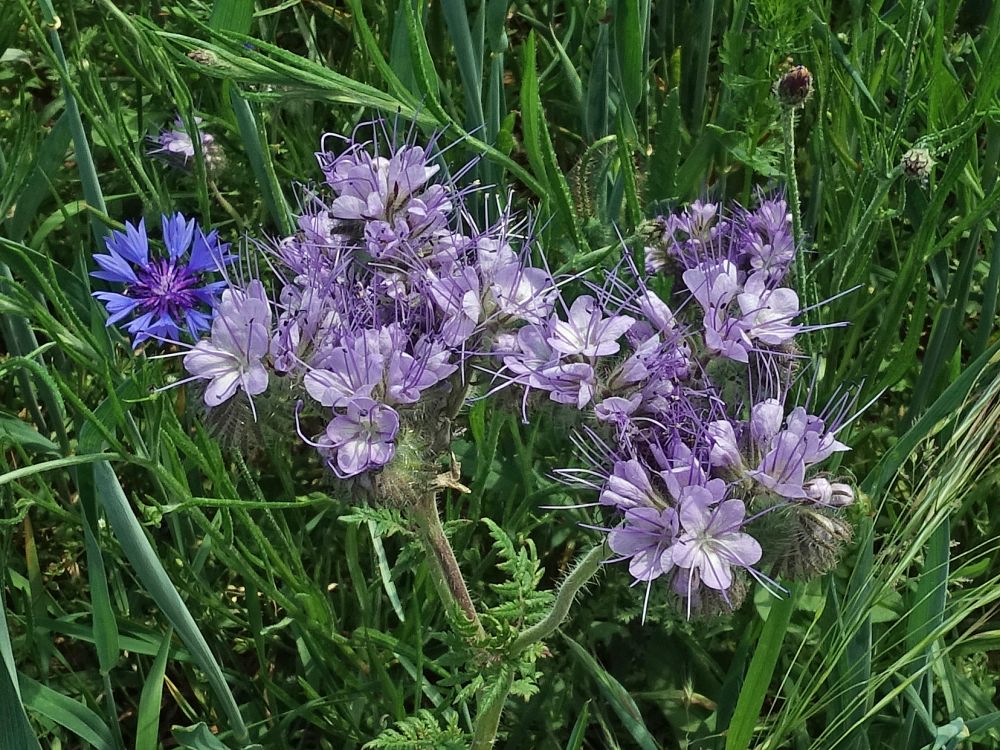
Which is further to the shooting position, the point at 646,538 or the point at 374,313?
the point at 374,313

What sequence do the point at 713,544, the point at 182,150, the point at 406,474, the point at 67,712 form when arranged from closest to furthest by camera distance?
the point at 713,544 < the point at 406,474 < the point at 67,712 < the point at 182,150

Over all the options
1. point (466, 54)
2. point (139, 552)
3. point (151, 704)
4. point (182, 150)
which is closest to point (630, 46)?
point (466, 54)

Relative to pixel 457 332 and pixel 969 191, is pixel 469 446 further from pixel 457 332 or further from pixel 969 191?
pixel 969 191

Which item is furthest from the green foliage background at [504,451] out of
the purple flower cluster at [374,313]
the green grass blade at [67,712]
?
the purple flower cluster at [374,313]

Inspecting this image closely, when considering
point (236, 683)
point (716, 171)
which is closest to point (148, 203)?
point (236, 683)

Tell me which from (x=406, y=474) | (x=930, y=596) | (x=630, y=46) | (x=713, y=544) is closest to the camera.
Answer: (x=713, y=544)

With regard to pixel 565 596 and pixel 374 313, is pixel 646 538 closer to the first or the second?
pixel 565 596

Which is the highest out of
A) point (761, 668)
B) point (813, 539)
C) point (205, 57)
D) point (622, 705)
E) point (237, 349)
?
point (205, 57)

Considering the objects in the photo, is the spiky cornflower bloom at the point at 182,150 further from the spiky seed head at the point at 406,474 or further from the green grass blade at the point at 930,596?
the green grass blade at the point at 930,596
